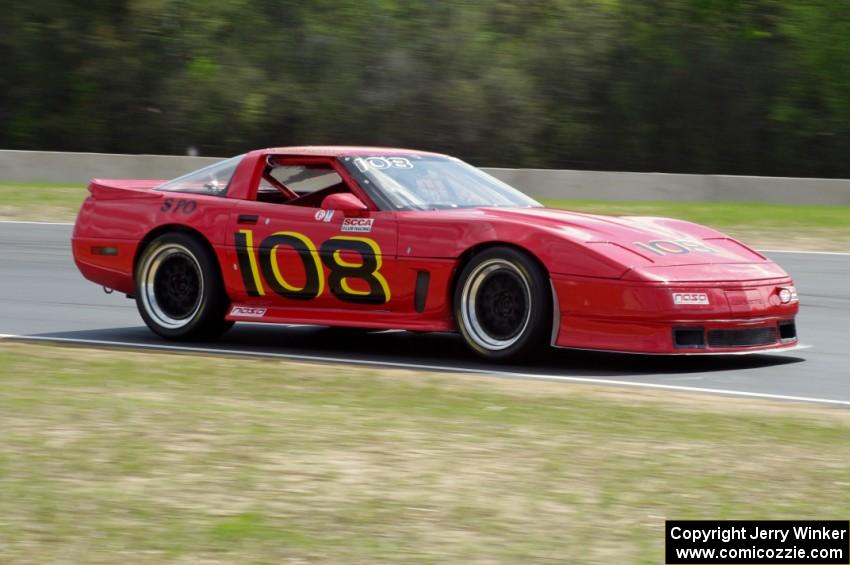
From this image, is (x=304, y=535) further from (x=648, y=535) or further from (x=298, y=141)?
(x=298, y=141)

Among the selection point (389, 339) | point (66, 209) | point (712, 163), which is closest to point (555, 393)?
point (389, 339)

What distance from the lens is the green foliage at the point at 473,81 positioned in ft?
94.7

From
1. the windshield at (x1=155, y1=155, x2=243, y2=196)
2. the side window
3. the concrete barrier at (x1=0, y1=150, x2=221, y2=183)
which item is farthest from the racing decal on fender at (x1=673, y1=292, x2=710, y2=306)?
the concrete barrier at (x1=0, y1=150, x2=221, y2=183)

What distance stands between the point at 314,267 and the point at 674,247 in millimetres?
2295

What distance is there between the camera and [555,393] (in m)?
7.40

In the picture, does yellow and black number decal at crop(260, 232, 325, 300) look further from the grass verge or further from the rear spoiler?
the grass verge

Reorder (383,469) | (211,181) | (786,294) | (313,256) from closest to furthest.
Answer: (383,469) → (786,294) → (313,256) → (211,181)

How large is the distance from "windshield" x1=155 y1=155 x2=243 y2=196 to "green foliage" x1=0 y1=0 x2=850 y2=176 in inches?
757

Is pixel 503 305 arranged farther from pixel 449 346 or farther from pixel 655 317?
pixel 449 346

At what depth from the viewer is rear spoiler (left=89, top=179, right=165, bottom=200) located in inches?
388

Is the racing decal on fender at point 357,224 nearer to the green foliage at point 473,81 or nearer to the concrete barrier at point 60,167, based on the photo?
the concrete barrier at point 60,167

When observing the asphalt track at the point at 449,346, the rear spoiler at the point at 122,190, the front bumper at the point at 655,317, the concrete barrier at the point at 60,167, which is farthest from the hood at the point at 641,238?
the concrete barrier at the point at 60,167

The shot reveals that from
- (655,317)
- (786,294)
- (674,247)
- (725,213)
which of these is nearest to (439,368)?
(655,317)

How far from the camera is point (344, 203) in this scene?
880cm
